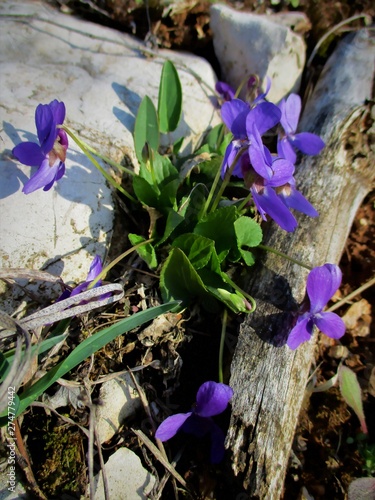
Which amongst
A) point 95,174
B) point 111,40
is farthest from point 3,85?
point 111,40

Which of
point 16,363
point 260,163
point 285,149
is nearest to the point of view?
point 16,363

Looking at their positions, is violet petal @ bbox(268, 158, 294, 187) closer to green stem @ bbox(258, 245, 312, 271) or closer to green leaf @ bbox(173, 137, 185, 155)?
green stem @ bbox(258, 245, 312, 271)

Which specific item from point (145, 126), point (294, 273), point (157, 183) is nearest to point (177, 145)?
point (145, 126)

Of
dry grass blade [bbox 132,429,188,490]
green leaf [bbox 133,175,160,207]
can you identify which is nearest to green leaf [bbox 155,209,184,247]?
green leaf [bbox 133,175,160,207]

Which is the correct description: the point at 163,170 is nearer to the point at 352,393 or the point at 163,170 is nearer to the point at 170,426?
the point at 170,426

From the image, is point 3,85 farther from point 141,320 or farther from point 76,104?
point 141,320

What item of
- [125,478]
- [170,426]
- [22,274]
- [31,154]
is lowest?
[125,478]
